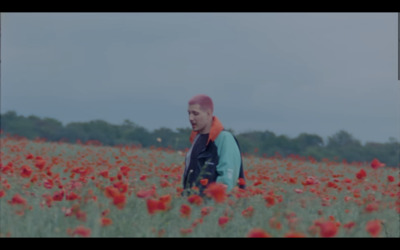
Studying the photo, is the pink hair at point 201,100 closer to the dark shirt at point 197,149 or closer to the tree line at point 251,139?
the dark shirt at point 197,149

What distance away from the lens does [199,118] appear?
Answer: 3924mm

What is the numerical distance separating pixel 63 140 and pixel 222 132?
13.8 m

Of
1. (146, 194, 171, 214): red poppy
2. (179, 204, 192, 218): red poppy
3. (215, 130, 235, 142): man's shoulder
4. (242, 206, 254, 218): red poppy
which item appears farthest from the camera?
(215, 130, 235, 142): man's shoulder

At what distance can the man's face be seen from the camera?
12.8 ft

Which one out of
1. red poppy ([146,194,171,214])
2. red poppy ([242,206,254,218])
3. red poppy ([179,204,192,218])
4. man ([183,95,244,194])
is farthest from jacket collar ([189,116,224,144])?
red poppy ([146,194,171,214])

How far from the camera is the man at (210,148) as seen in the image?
12.6 feet

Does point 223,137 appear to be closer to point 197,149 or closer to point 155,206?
point 197,149

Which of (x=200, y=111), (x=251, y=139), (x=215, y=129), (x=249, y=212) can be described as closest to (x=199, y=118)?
(x=200, y=111)

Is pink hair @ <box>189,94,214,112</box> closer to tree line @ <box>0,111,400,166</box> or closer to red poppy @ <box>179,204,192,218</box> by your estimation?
red poppy @ <box>179,204,192,218</box>

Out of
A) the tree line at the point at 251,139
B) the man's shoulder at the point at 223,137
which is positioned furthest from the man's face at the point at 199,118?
the tree line at the point at 251,139

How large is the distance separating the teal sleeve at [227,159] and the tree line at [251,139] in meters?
9.28

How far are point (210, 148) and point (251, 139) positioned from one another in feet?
37.2

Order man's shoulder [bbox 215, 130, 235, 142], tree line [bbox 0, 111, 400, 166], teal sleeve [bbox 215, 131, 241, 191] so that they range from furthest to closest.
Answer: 1. tree line [bbox 0, 111, 400, 166]
2. man's shoulder [bbox 215, 130, 235, 142]
3. teal sleeve [bbox 215, 131, 241, 191]
